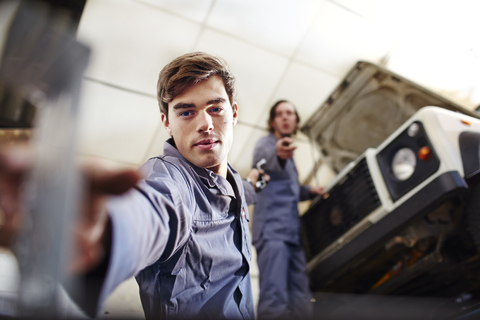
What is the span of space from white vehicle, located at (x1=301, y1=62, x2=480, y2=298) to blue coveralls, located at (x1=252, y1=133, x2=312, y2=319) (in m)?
0.13

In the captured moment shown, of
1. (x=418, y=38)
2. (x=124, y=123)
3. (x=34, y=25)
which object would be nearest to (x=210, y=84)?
(x=34, y=25)

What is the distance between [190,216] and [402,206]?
0.90 meters

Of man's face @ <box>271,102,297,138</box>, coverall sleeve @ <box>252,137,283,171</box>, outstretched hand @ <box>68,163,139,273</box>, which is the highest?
man's face @ <box>271,102,297,138</box>

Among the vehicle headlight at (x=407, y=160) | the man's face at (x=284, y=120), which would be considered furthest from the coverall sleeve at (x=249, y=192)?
the vehicle headlight at (x=407, y=160)

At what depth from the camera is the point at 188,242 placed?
555 mm

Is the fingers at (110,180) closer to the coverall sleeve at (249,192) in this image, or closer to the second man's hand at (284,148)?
the coverall sleeve at (249,192)

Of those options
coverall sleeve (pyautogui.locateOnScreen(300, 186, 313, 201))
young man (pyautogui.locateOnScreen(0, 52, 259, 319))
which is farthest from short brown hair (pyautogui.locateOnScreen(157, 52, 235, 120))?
coverall sleeve (pyautogui.locateOnScreen(300, 186, 313, 201))

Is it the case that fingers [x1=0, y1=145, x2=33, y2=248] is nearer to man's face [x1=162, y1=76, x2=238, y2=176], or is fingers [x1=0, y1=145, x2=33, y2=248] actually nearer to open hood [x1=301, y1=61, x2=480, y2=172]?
man's face [x1=162, y1=76, x2=238, y2=176]

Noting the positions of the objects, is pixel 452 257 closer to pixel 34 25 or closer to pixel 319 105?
pixel 319 105

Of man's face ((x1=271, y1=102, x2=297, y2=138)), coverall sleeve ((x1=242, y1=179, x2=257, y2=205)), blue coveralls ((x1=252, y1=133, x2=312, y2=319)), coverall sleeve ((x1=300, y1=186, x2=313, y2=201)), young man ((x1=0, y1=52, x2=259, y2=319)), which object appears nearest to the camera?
young man ((x1=0, y1=52, x2=259, y2=319))

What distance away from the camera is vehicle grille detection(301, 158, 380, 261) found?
125 cm

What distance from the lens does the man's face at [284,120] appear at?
55.5 inches

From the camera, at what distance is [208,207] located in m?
0.62

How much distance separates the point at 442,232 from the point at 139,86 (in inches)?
48.9
